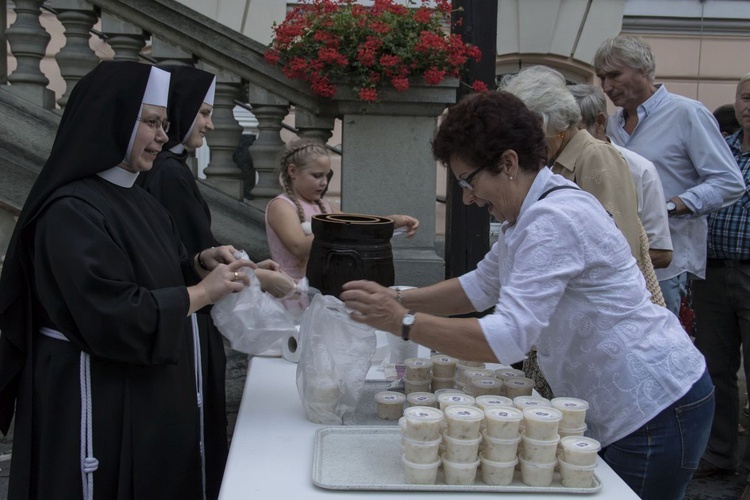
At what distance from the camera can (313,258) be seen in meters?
2.65

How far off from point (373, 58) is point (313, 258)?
2446 millimetres

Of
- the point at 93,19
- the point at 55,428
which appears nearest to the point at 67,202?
the point at 55,428

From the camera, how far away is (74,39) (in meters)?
5.22

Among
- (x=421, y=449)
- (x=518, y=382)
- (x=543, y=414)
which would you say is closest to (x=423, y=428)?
(x=421, y=449)

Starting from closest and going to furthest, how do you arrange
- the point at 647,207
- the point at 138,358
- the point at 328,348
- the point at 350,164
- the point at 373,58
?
the point at 138,358 → the point at 328,348 → the point at 647,207 → the point at 373,58 → the point at 350,164

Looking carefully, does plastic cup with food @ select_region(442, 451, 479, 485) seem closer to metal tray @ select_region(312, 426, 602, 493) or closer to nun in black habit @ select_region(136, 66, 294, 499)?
metal tray @ select_region(312, 426, 602, 493)

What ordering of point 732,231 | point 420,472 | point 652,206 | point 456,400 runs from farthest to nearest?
point 732,231 → point 652,206 → point 456,400 → point 420,472

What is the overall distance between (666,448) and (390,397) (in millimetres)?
805

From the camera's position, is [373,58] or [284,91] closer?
[373,58]

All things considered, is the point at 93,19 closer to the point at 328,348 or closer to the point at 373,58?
the point at 373,58

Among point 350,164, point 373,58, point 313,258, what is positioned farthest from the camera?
point 350,164

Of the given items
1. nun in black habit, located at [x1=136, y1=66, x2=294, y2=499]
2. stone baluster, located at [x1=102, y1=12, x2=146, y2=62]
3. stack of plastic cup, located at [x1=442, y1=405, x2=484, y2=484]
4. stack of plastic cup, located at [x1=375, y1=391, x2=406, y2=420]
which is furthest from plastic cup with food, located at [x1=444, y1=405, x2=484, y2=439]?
stone baluster, located at [x1=102, y1=12, x2=146, y2=62]

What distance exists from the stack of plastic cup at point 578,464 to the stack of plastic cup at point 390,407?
595mm

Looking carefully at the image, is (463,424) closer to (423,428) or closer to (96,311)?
(423,428)
